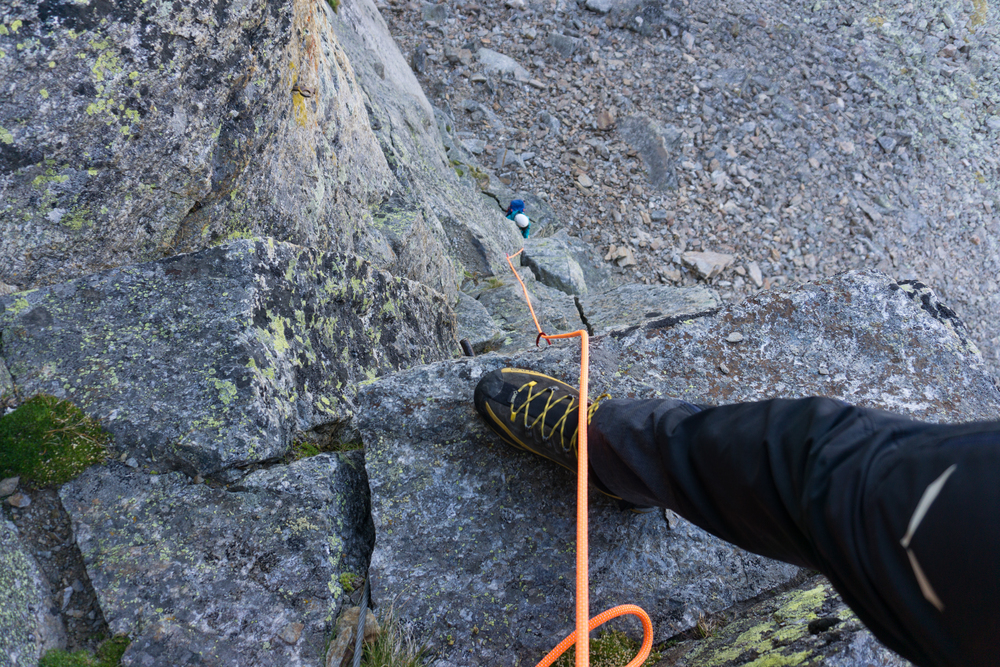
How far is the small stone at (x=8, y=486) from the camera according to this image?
85.4 inches

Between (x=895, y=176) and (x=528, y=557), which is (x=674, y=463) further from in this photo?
(x=895, y=176)

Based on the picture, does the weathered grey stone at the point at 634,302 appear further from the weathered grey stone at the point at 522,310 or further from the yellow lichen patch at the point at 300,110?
the yellow lichen patch at the point at 300,110

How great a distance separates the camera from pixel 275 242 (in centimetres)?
285

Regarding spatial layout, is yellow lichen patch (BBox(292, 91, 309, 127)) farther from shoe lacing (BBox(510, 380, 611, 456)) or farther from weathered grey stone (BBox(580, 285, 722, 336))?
weathered grey stone (BBox(580, 285, 722, 336))

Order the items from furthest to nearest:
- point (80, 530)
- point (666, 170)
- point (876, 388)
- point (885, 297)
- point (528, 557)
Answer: point (666, 170), point (885, 297), point (876, 388), point (528, 557), point (80, 530)

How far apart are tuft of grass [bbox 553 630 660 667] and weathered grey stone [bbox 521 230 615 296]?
4.83 metres

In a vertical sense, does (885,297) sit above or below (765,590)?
above

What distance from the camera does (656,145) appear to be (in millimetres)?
8844

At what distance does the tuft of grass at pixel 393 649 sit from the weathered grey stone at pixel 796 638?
1.00 metres

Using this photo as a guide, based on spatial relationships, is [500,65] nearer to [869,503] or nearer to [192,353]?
[192,353]

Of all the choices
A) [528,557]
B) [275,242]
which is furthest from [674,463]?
[275,242]

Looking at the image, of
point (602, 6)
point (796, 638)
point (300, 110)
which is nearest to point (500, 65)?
point (602, 6)

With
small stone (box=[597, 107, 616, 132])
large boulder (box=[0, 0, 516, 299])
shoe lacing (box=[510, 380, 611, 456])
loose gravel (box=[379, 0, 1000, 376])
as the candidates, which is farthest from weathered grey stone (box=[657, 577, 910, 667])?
small stone (box=[597, 107, 616, 132])

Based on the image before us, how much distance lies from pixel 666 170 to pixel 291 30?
692 centimetres
